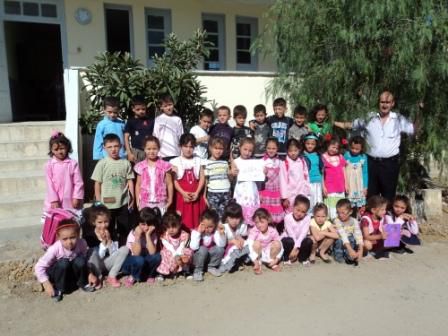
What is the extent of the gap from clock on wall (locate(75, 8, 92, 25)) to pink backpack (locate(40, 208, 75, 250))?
20.6 ft

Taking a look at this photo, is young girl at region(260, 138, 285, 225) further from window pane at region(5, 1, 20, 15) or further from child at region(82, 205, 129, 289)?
window pane at region(5, 1, 20, 15)

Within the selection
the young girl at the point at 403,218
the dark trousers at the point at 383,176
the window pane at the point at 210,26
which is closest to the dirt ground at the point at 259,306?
the young girl at the point at 403,218

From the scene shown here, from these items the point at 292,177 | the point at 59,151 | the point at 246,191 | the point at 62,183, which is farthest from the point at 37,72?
the point at 292,177

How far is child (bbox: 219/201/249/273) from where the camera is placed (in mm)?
4367

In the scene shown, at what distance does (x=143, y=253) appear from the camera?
4.14m

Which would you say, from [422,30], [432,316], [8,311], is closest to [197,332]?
[8,311]

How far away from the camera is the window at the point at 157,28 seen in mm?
9930

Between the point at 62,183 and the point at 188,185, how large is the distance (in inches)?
51.8

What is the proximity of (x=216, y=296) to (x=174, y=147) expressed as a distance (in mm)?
2123

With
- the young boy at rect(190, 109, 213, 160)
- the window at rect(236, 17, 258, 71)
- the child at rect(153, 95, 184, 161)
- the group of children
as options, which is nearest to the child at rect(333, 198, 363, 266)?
the group of children

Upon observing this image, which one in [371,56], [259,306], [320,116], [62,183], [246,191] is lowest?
[259,306]

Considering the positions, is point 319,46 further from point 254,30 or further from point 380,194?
point 254,30

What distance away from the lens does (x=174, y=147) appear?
5281 mm

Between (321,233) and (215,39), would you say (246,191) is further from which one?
(215,39)
